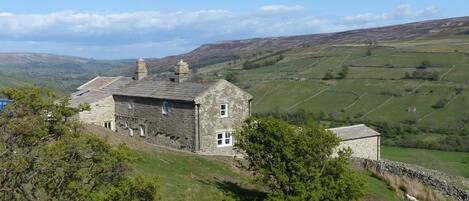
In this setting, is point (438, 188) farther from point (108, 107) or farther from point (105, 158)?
point (105, 158)

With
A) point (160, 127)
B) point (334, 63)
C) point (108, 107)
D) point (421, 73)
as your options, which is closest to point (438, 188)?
point (160, 127)

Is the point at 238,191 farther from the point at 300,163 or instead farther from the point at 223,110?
the point at 223,110

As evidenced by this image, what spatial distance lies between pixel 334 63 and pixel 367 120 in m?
55.5

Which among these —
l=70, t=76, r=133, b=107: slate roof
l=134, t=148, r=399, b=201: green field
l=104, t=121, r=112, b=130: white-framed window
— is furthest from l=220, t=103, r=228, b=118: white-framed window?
l=104, t=121, r=112, b=130: white-framed window

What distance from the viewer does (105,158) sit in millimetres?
14602

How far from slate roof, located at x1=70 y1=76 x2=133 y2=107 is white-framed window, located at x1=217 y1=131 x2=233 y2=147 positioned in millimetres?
12146

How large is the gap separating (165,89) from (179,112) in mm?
3415

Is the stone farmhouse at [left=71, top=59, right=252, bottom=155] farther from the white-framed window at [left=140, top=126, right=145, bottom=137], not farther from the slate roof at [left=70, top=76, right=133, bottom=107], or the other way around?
the slate roof at [left=70, top=76, right=133, bottom=107]

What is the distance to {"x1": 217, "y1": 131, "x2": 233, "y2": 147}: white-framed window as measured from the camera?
1711 inches

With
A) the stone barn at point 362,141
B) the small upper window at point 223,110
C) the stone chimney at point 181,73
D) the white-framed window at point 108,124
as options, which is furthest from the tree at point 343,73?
the small upper window at point 223,110

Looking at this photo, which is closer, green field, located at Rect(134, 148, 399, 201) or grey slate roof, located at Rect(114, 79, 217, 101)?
green field, located at Rect(134, 148, 399, 201)

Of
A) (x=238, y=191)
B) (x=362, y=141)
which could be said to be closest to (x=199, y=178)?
(x=238, y=191)

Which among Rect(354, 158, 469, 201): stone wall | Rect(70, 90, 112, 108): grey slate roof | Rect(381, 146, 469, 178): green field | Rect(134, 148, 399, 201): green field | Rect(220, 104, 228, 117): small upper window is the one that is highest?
Rect(70, 90, 112, 108): grey slate roof

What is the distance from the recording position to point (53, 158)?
1319cm
